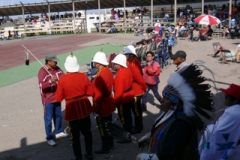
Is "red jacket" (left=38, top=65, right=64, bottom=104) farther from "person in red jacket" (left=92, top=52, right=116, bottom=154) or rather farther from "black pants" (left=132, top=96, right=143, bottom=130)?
"black pants" (left=132, top=96, right=143, bottom=130)

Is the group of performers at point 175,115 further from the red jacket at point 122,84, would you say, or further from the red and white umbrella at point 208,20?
the red and white umbrella at point 208,20

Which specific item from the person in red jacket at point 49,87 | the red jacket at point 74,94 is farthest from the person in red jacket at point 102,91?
the person in red jacket at point 49,87

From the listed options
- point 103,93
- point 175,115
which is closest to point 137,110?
point 103,93

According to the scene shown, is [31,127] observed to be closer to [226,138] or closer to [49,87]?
[49,87]

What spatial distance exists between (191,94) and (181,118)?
228 mm

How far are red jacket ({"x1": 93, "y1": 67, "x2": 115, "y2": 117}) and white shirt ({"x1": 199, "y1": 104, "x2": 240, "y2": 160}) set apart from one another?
2.47 metres

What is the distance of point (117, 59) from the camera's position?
5812mm

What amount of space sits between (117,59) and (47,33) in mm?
34622

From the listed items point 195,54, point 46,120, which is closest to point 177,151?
point 46,120

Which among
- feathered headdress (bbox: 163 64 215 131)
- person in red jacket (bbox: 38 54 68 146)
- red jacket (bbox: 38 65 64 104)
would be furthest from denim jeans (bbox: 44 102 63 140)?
feathered headdress (bbox: 163 64 215 131)

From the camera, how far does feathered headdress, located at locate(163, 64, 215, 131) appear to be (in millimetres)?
2637

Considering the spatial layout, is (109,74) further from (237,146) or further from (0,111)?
(0,111)

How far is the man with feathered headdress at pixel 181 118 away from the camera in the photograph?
8.46 ft

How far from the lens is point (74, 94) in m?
4.98
